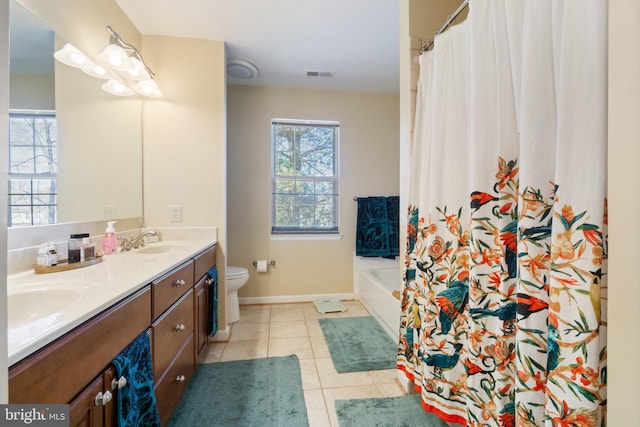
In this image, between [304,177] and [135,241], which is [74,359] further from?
[304,177]

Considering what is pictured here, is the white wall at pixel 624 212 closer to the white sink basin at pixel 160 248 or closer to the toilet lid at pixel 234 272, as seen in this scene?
the white sink basin at pixel 160 248

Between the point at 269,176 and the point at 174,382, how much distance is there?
2061mm

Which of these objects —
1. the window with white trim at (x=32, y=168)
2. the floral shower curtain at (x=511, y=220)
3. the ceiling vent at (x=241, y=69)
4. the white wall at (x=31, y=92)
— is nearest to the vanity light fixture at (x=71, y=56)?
the white wall at (x=31, y=92)

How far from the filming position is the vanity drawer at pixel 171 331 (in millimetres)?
1095

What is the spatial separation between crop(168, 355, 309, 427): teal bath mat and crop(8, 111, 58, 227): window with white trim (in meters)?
1.18

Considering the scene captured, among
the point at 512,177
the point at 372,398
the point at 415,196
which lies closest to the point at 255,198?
the point at 415,196

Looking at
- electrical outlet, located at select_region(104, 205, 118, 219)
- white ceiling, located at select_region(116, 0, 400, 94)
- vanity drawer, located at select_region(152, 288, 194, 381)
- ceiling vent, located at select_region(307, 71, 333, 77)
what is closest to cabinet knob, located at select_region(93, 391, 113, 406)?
vanity drawer, located at select_region(152, 288, 194, 381)

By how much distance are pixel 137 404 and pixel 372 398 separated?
1154mm

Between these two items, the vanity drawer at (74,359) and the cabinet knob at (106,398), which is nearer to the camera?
the vanity drawer at (74,359)

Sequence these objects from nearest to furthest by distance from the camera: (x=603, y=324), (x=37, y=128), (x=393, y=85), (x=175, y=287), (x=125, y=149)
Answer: (x=603, y=324)
(x=37, y=128)
(x=175, y=287)
(x=125, y=149)
(x=393, y=85)

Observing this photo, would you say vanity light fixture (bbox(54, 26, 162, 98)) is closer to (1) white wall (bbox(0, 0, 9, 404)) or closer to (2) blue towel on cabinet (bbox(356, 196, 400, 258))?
(1) white wall (bbox(0, 0, 9, 404))

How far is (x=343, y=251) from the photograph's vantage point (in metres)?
3.04

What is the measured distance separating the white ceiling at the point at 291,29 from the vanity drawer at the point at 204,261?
164 centimetres

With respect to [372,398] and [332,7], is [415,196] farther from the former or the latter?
[332,7]
